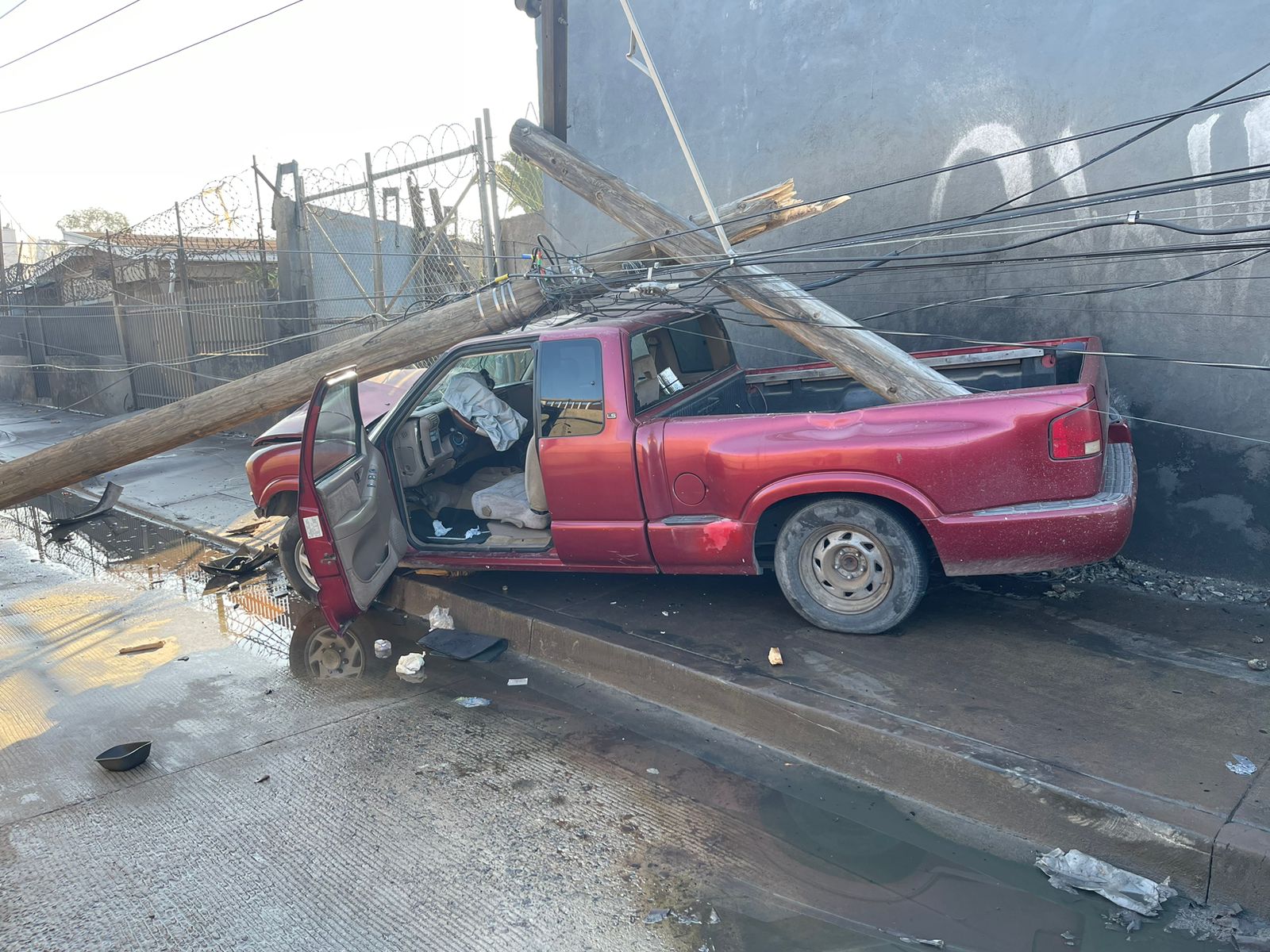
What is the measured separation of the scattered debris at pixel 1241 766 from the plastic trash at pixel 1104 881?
61 cm

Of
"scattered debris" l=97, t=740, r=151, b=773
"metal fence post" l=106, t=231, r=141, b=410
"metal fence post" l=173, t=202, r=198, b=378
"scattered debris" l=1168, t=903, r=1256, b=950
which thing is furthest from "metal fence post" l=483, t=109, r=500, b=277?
"metal fence post" l=106, t=231, r=141, b=410

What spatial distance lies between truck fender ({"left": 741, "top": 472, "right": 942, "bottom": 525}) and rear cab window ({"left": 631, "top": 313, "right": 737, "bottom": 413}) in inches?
35.4

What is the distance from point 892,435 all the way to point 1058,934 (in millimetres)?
2259

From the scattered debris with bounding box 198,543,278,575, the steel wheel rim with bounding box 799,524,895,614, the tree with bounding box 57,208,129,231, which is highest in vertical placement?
the tree with bounding box 57,208,129,231

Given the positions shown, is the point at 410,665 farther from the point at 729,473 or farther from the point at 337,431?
the point at 729,473

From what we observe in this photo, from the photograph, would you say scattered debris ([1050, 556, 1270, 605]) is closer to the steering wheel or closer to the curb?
the curb

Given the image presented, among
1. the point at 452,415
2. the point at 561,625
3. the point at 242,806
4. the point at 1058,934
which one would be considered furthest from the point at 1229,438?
the point at 242,806

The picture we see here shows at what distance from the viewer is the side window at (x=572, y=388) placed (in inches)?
196

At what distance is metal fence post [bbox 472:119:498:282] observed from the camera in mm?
8367

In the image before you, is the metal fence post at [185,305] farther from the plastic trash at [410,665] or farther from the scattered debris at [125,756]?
the scattered debris at [125,756]

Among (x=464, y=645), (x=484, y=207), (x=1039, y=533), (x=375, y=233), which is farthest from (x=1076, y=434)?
(x=375, y=233)

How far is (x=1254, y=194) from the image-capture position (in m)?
5.05

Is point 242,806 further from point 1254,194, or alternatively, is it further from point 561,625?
point 1254,194

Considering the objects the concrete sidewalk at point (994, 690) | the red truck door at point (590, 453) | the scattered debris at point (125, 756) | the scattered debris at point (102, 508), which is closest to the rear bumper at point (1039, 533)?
the concrete sidewalk at point (994, 690)
